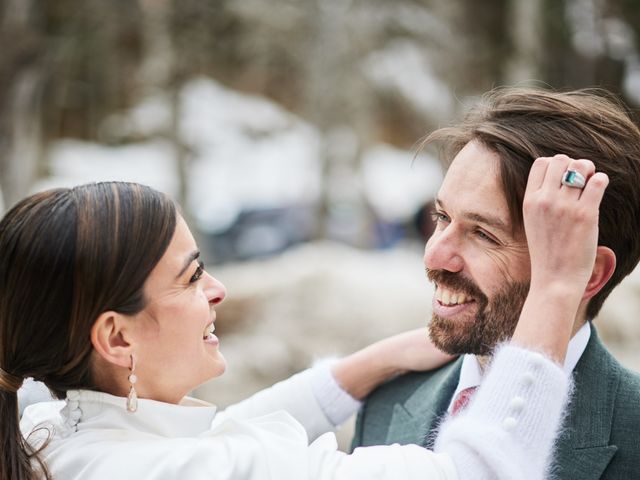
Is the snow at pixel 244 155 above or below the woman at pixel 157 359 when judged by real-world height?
below

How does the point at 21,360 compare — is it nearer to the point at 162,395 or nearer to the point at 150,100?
the point at 162,395

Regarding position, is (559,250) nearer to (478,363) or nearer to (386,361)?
(478,363)

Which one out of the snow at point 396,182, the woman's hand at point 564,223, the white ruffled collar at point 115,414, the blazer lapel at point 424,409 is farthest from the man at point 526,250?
the snow at point 396,182

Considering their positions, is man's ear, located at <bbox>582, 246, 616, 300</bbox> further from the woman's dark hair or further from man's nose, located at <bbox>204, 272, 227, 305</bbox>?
the woman's dark hair

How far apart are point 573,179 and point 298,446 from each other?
80cm

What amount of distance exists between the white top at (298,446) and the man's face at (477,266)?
13.6 inches

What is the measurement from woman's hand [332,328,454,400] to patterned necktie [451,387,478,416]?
0.66 feet

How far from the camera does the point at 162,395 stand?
189 cm

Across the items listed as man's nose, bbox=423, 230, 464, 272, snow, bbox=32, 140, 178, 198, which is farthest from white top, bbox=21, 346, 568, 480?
snow, bbox=32, 140, 178, 198

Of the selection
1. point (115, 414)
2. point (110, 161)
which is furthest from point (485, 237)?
point (110, 161)

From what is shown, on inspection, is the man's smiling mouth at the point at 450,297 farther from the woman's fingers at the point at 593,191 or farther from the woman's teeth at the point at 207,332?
the woman's teeth at the point at 207,332

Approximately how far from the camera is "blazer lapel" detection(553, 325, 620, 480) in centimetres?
195

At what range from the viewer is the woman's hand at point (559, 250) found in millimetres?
1750

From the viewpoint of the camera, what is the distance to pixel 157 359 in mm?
1851
